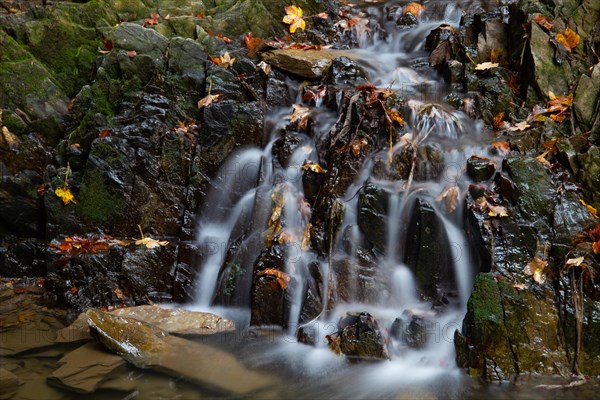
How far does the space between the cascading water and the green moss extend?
1.29m

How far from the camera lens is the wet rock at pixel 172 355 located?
4211 mm

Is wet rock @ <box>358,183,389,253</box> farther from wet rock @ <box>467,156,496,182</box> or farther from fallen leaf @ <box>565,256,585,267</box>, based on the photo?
fallen leaf @ <box>565,256,585,267</box>

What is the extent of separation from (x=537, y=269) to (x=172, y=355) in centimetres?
387

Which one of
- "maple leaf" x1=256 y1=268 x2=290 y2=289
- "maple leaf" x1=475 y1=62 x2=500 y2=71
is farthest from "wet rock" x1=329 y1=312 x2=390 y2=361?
"maple leaf" x1=475 y1=62 x2=500 y2=71

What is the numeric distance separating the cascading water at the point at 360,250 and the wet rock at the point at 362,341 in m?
0.11

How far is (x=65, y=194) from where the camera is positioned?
6.30 m

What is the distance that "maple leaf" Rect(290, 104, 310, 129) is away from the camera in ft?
22.1

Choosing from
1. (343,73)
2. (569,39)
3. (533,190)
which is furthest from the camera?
(343,73)

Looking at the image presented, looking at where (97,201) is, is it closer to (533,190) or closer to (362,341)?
(362,341)

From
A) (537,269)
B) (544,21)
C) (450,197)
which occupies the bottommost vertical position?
(537,269)

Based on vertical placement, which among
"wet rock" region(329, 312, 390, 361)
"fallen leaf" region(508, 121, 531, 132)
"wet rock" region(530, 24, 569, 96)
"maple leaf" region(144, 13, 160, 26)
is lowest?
"wet rock" region(329, 312, 390, 361)

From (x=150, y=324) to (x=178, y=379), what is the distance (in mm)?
1114

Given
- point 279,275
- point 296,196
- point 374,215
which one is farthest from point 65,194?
point 374,215

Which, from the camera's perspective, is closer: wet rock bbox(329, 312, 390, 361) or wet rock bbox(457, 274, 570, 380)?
wet rock bbox(457, 274, 570, 380)
